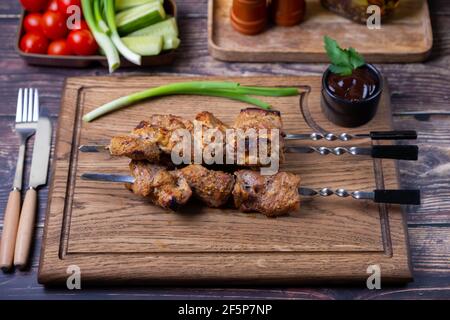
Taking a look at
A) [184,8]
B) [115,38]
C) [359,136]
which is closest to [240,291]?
[359,136]

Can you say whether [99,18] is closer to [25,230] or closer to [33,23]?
[33,23]

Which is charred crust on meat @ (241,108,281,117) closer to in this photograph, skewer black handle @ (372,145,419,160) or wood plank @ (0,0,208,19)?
skewer black handle @ (372,145,419,160)

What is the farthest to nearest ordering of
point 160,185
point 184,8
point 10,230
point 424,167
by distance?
point 184,8 → point 424,167 → point 10,230 → point 160,185

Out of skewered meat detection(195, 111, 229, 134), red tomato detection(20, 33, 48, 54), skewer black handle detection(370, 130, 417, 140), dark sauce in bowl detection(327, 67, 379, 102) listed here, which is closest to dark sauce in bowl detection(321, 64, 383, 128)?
dark sauce in bowl detection(327, 67, 379, 102)

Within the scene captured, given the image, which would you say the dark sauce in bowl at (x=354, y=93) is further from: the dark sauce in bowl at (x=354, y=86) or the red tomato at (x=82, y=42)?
the red tomato at (x=82, y=42)

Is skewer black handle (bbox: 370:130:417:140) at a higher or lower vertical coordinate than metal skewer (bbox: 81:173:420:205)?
higher

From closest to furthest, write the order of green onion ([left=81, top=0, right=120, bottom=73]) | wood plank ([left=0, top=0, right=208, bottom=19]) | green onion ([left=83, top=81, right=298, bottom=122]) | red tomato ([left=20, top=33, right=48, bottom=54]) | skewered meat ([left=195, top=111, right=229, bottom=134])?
skewered meat ([left=195, top=111, right=229, bottom=134]), green onion ([left=83, top=81, right=298, bottom=122]), green onion ([left=81, top=0, right=120, bottom=73]), red tomato ([left=20, top=33, right=48, bottom=54]), wood plank ([left=0, top=0, right=208, bottom=19])

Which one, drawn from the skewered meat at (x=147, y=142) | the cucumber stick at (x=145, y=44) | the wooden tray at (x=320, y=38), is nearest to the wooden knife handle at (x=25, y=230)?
the skewered meat at (x=147, y=142)

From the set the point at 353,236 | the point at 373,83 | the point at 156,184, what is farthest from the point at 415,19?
the point at 156,184
